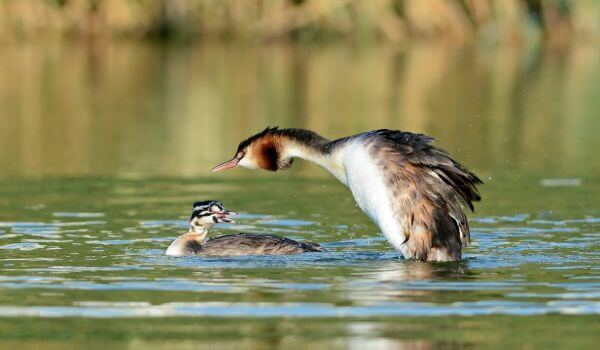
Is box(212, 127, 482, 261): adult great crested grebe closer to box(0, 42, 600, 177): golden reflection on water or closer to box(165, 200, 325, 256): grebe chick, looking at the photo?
box(165, 200, 325, 256): grebe chick

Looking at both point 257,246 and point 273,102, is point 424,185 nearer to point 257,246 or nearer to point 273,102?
point 257,246

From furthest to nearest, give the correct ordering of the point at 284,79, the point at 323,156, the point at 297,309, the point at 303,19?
the point at 303,19, the point at 284,79, the point at 323,156, the point at 297,309

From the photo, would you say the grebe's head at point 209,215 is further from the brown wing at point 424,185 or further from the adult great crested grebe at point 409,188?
the brown wing at point 424,185

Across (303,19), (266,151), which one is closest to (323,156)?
(266,151)

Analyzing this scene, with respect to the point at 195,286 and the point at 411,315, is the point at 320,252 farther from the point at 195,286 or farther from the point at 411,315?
the point at 411,315

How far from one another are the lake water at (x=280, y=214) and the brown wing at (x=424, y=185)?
0.93ft

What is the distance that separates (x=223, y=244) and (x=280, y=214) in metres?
2.34

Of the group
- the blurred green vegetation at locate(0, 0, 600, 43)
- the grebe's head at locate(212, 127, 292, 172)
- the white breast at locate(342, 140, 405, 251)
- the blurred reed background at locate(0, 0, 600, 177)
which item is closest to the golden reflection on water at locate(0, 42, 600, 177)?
the blurred reed background at locate(0, 0, 600, 177)

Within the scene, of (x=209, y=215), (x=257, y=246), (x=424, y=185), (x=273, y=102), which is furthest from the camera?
(x=273, y=102)

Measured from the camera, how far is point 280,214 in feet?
47.1

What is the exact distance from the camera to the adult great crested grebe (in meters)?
11.4

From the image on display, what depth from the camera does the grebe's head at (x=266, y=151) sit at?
11984 millimetres

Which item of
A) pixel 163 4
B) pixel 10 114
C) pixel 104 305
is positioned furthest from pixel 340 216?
pixel 163 4

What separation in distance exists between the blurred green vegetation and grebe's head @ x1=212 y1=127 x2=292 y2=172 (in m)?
22.7
